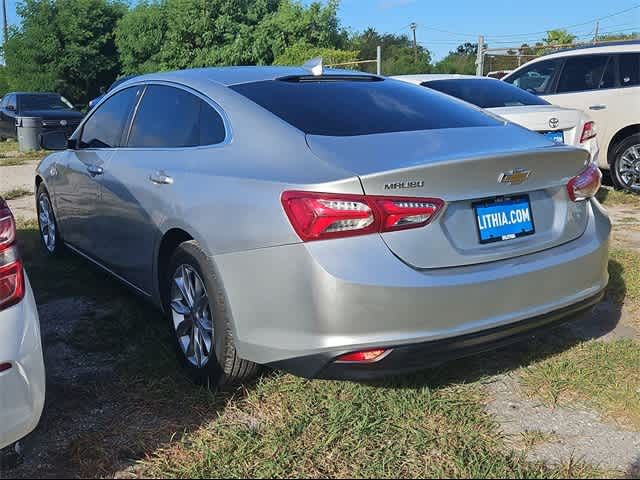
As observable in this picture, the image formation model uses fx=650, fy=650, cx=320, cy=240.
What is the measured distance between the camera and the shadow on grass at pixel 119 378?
2.55 meters

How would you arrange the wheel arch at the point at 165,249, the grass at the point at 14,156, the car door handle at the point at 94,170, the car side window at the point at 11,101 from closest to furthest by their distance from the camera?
the wheel arch at the point at 165,249 → the car door handle at the point at 94,170 → the grass at the point at 14,156 → the car side window at the point at 11,101

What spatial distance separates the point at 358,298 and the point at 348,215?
0.30 meters

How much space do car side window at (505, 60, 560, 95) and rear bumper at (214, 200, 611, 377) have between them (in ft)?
21.3

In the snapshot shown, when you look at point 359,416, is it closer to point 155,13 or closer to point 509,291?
point 509,291

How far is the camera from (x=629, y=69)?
771cm

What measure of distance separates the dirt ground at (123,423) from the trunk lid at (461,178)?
725mm

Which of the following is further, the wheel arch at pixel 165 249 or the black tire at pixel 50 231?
the black tire at pixel 50 231

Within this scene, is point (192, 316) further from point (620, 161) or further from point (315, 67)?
point (620, 161)

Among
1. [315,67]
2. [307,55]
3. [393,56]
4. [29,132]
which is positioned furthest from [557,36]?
[315,67]

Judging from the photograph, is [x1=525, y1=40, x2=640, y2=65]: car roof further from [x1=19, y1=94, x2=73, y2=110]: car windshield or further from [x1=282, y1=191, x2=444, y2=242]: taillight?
[x1=19, y1=94, x2=73, y2=110]: car windshield

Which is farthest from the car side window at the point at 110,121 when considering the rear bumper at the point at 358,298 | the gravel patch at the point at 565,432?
the gravel patch at the point at 565,432

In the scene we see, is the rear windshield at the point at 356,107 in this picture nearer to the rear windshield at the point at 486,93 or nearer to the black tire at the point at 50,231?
the black tire at the point at 50,231

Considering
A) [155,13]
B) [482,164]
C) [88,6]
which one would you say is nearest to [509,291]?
[482,164]

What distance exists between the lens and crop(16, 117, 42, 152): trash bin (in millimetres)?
13922
